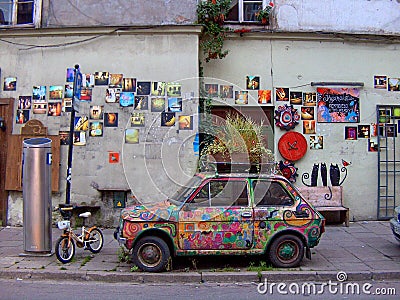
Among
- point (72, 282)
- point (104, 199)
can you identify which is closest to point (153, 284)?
point (72, 282)

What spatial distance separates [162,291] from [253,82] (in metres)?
6.38

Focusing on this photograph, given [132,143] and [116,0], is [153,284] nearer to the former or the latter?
[132,143]

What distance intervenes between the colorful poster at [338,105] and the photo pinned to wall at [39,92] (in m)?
6.79

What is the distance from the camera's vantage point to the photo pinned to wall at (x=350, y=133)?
11.3 m

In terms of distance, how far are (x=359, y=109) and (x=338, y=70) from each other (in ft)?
3.71

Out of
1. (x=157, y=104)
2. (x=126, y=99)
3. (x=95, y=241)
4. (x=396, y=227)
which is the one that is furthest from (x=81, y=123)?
(x=396, y=227)

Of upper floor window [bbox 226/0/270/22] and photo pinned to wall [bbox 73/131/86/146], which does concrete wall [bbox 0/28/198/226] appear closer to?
photo pinned to wall [bbox 73/131/86/146]

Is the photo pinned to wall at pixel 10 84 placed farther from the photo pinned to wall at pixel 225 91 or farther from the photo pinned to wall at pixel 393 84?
the photo pinned to wall at pixel 393 84

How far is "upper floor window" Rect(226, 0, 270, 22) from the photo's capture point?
37.5 feet

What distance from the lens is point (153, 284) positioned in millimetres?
6840

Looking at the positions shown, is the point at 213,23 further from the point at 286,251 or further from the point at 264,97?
the point at 286,251

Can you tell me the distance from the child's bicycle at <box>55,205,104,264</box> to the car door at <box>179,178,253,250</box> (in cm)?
197

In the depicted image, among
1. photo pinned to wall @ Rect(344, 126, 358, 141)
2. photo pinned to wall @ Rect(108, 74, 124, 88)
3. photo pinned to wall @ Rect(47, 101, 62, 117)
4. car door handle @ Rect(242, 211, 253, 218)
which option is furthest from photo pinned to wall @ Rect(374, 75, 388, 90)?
photo pinned to wall @ Rect(47, 101, 62, 117)

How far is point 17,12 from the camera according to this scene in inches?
439
